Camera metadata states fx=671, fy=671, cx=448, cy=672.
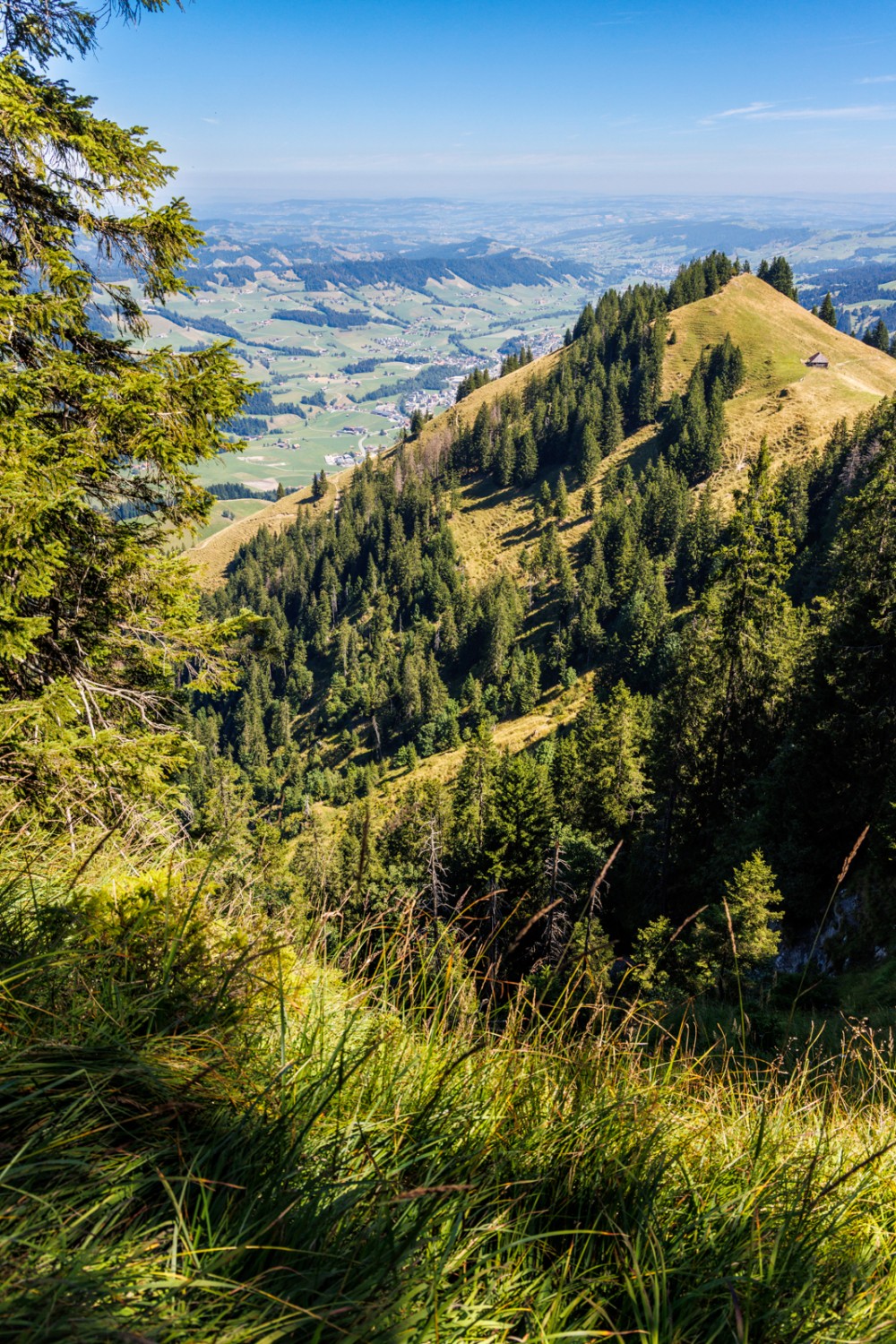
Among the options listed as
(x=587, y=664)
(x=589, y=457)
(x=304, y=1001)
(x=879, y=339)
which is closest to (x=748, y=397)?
(x=589, y=457)

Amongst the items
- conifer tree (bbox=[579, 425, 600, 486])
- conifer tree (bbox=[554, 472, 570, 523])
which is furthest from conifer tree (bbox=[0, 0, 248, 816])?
conifer tree (bbox=[579, 425, 600, 486])

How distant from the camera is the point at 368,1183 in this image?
1.82 metres

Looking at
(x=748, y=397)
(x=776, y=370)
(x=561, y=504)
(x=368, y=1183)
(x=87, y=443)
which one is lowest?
(x=561, y=504)

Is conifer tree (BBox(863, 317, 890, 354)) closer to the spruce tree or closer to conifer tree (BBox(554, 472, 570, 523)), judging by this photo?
the spruce tree

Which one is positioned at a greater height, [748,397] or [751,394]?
[751,394]

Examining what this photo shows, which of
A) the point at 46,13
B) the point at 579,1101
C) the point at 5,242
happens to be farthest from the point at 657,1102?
the point at 46,13

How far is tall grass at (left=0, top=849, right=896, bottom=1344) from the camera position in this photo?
4.59 ft

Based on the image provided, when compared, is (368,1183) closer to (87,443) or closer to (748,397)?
(87,443)

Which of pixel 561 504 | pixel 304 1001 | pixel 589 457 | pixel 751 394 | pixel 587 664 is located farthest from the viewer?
pixel 589 457

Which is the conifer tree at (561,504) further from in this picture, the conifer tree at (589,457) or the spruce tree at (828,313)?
the spruce tree at (828,313)

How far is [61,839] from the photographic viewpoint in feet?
13.5

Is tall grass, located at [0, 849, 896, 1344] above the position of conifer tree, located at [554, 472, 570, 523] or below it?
above

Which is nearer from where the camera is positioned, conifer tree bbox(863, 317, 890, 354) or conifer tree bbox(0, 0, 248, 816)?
conifer tree bbox(0, 0, 248, 816)

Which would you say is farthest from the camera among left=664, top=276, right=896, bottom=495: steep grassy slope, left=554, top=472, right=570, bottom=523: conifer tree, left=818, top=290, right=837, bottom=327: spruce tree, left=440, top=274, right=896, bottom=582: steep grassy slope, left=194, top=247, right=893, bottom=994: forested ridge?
left=818, top=290, right=837, bottom=327: spruce tree
